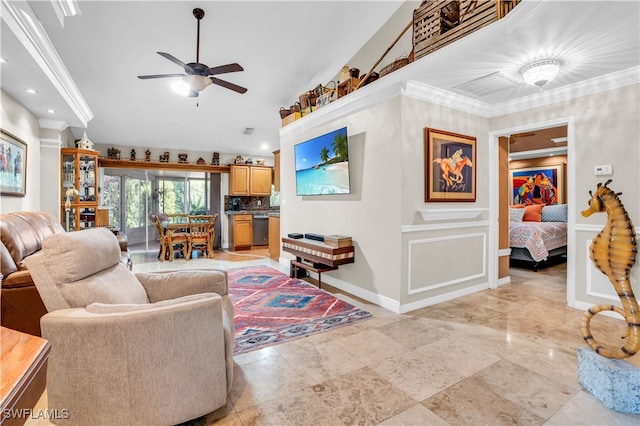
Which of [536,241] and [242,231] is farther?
[242,231]

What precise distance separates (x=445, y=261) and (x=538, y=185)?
16.8 ft

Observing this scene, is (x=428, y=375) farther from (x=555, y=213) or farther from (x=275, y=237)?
(x=555, y=213)

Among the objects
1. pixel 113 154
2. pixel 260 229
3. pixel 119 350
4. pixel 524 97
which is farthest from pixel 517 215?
pixel 113 154

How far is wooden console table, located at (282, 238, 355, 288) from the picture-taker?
11.5 feet

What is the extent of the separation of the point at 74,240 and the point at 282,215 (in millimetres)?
3910

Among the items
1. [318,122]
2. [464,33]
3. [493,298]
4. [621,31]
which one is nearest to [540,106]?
[621,31]

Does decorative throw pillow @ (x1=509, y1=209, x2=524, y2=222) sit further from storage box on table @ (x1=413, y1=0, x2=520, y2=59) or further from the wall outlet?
storage box on table @ (x1=413, y1=0, x2=520, y2=59)

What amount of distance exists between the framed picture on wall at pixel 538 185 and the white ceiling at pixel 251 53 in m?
4.22

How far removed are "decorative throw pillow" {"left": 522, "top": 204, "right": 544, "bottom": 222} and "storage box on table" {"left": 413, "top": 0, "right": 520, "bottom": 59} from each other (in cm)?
503

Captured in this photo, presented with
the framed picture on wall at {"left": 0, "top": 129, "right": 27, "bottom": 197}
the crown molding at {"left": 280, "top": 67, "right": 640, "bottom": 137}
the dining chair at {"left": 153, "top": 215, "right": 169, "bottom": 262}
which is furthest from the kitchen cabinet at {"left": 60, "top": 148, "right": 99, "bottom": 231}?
the crown molding at {"left": 280, "top": 67, "right": 640, "bottom": 137}

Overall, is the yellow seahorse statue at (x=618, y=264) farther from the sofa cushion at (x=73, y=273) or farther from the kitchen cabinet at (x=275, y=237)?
the kitchen cabinet at (x=275, y=237)

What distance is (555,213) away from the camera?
6090 mm

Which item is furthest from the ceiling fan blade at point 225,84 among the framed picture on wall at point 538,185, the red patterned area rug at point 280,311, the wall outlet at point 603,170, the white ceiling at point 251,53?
the framed picture on wall at point 538,185

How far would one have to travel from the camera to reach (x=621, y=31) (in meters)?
2.18
